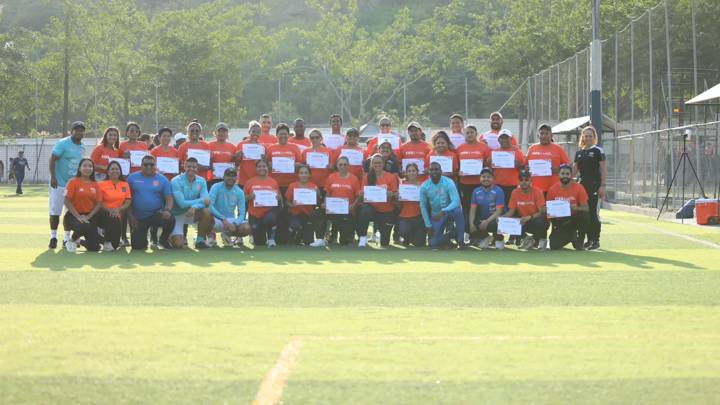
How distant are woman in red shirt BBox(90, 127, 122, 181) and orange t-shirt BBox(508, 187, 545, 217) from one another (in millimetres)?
6014

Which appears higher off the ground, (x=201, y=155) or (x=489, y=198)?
(x=201, y=155)

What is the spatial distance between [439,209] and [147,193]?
4235 millimetres

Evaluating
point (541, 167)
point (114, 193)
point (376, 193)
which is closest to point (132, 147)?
point (114, 193)

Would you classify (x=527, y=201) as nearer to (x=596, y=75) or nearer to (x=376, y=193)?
(x=376, y=193)

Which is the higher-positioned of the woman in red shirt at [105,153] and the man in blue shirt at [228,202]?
the woman in red shirt at [105,153]

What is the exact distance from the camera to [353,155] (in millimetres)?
17156

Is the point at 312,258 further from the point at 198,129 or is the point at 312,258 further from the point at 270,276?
the point at 198,129

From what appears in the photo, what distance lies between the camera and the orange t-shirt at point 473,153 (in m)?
16.4

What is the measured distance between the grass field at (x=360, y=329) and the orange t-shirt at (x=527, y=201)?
1633 mm

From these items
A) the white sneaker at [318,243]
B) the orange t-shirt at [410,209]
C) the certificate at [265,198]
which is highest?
the certificate at [265,198]

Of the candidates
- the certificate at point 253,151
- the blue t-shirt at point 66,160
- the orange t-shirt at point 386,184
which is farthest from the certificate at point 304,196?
the blue t-shirt at point 66,160

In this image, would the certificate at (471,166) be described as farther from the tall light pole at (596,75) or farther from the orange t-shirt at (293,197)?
the tall light pole at (596,75)

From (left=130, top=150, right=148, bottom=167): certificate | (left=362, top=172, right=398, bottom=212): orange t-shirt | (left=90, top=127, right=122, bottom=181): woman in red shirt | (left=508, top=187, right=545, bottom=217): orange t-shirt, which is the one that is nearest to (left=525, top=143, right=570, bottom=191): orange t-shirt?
(left=508, top=187, right=545, bottom=217): orange t-shirt

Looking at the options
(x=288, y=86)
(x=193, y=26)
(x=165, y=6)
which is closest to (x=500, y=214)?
(x=193, y=26)
